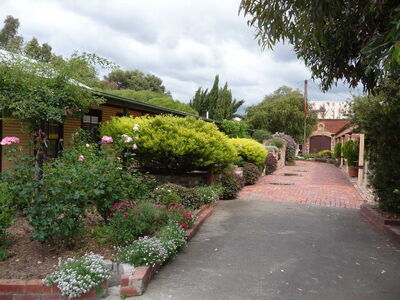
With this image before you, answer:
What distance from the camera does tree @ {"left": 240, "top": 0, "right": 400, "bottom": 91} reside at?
4.12 meters

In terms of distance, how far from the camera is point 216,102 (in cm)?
3900

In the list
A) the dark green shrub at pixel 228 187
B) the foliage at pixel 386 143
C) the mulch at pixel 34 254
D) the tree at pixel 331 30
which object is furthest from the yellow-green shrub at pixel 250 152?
the mulch at pixel 34 254

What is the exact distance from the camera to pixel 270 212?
8.13 meters


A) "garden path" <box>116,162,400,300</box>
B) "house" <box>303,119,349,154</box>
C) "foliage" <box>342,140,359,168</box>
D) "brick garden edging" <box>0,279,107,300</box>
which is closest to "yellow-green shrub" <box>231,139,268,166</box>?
Result: "foliage" <box>342,140,359,168</box>

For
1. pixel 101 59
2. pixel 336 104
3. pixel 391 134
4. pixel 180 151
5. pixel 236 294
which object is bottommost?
pixel 236 294

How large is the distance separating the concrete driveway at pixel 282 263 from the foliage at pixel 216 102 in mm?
31129

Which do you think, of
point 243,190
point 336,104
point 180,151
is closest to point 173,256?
point 180,151

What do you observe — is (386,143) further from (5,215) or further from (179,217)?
(5,215)

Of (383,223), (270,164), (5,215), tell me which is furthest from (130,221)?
(270,164)

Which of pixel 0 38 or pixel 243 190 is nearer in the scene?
pixel 243 190

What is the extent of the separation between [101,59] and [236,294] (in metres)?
4.47

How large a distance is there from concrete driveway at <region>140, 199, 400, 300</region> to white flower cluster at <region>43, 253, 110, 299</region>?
520 millimetres

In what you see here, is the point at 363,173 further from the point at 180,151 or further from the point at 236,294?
the point at 236,294

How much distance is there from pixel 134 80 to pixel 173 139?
133ft
